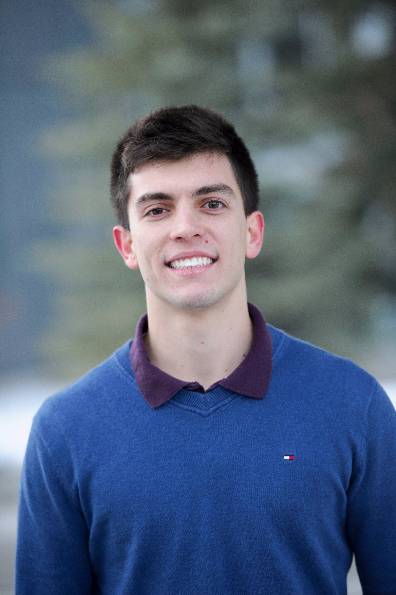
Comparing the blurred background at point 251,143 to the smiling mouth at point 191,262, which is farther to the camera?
the blurred background at point 251,143

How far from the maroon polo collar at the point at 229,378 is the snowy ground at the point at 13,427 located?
2.30 meters

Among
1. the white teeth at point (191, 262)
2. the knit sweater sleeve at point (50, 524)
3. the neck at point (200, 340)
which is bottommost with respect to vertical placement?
the knit sweater sleeve at point (50, 524)

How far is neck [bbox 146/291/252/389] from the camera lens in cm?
142

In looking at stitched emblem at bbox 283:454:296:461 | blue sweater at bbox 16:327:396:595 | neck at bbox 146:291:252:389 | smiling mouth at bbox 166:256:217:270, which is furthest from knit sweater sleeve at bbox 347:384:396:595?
smiling mouth at bbox 166:256:217:270

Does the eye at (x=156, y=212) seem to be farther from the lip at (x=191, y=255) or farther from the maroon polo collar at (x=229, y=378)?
the maroon polo collar at (x=229, y=378)

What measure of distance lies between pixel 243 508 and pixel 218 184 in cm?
58

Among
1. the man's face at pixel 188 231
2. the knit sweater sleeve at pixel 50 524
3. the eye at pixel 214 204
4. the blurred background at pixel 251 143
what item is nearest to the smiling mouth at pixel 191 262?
the man's face at pixel 188 231

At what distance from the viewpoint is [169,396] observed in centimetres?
138

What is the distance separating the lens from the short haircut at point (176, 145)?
1421 mm

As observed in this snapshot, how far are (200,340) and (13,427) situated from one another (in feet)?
8.69

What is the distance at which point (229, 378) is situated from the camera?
4.60 ft

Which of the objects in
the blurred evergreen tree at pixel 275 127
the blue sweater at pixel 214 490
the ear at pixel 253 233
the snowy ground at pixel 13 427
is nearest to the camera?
the blue sweater at pixel 214 490

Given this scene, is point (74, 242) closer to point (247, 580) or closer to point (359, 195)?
point (359, 195)

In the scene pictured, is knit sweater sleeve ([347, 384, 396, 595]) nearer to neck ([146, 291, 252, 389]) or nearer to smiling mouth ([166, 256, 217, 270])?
neck ([146, 291, 252, 389])
